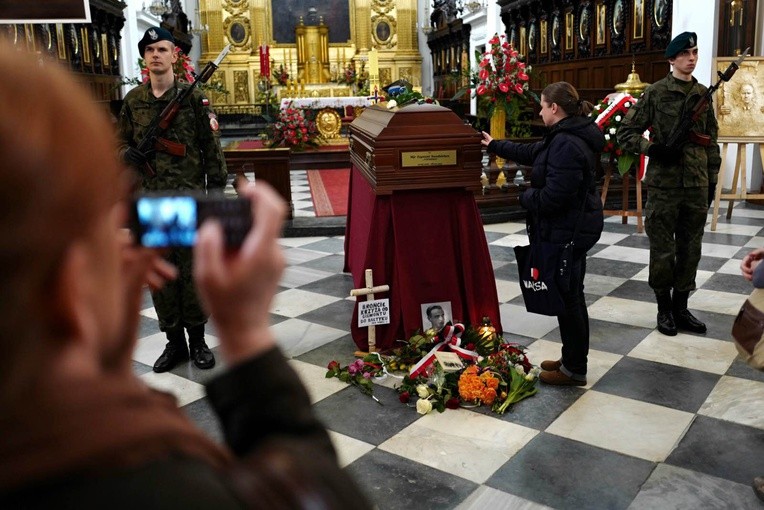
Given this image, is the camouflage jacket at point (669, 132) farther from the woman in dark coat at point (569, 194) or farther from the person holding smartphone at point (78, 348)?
the person holding smartphone at point (78, 348)

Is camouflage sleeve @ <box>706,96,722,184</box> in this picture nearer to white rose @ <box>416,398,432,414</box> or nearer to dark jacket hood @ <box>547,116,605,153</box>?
dark jacket hood @ <box>547,116,605,153</box>

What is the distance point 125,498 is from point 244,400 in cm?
19

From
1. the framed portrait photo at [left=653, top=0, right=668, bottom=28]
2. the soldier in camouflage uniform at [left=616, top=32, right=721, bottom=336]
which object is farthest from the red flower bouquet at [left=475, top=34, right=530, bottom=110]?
the soldier in camouflage uniform at [left=616, top=32, right=721, bottom=336]

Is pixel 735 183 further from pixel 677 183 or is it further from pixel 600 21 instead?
pixel 600 21

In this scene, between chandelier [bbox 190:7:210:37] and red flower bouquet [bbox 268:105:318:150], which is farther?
chandelier [bbox 190:7:210:37]

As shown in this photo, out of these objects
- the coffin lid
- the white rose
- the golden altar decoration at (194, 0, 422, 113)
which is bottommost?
the white rose

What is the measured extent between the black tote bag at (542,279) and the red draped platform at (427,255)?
0.50 m

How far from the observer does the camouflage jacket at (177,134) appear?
11.7ft

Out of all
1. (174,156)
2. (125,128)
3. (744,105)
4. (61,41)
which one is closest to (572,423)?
(174,156)

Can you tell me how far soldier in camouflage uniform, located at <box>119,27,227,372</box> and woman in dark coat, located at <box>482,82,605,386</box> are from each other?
1644 millimetres

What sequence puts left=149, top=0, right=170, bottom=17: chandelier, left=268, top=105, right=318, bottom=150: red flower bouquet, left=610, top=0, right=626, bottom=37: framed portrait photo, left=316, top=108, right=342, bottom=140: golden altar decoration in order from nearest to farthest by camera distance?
left=610, top=0, right=626, bottom=37: framed portrait photo, left=268, top=105, right=318, bottom=150: red flower bouquet, left=316, top=108, right=342, bottom=140: golden altar decoration, left=149, top=0, right=170, bottom=17: chandelier

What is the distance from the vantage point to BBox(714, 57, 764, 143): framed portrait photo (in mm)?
6773

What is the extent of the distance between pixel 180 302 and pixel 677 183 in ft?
9.03

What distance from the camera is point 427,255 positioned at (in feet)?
12.1
